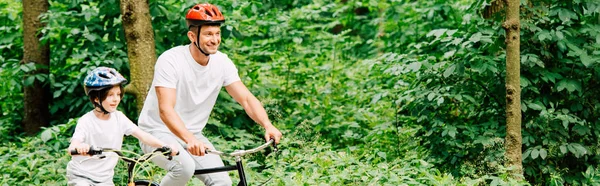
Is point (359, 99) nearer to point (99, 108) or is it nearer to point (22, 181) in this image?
point (22, 181)

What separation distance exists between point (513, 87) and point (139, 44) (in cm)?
366

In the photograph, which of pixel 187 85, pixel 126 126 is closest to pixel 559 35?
pixel 187 85

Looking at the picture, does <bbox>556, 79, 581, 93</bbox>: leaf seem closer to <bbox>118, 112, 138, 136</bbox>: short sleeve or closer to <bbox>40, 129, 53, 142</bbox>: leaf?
<bbox>118, 112, 138, 136</bbox>: short sleeve

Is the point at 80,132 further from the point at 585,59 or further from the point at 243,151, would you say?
the point at 585,59

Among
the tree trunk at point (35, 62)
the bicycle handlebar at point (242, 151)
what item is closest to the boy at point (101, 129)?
the bicycle handlebar at point (242, 151)

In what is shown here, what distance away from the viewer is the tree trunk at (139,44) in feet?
24.3

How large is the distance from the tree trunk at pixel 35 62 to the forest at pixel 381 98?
0.06ft

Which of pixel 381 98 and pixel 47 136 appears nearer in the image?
pixel 47 136

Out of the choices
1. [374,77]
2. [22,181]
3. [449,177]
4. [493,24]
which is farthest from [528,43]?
[22,181]

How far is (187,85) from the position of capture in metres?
4.86

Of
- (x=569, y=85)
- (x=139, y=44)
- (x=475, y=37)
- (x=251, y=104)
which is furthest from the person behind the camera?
(x=139, y=44)

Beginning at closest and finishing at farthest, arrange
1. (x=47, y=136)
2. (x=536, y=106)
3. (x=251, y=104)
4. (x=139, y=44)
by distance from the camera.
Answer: (x=251, y=104)
(x=536, y=106)
(x=47, y=136)
(x=139, y=44)

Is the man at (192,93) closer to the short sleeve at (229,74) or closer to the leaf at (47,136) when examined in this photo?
the short sleeve at (229,74)

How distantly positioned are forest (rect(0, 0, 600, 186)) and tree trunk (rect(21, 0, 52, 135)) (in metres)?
0.02
